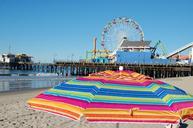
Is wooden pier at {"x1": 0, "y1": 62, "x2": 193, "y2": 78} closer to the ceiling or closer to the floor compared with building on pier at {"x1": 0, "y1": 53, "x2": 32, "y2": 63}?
closer to the floor

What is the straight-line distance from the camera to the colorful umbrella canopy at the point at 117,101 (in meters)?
3.41

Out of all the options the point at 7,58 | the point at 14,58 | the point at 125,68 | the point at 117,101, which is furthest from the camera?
the point at 14,58

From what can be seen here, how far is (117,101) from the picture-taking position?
355 cm

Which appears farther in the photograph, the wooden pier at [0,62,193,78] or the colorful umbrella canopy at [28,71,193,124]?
the wooden pier at [0,62,193,78]

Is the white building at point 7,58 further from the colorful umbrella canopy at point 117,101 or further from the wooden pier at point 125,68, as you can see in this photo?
the colorful umbrella canopy at point 117,101

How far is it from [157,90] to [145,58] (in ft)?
202

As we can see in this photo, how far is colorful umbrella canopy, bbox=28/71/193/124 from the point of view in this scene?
11.2 ft

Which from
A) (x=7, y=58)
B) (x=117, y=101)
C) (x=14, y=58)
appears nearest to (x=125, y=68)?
(x=7, y=58)

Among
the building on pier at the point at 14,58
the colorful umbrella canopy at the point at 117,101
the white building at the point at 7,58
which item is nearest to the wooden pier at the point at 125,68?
the white building at the point at 7,58

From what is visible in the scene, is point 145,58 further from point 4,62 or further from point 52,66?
point 4,62

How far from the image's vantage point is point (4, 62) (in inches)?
4067

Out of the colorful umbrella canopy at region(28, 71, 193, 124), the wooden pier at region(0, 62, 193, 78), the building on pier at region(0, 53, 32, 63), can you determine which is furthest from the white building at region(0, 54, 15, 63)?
the colorful umbrella canopy at region(28, 71, 193, 124)

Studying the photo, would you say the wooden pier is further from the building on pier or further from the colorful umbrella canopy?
the colorful umbrella canopy

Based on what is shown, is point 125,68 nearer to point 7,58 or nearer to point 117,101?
point 7,58
